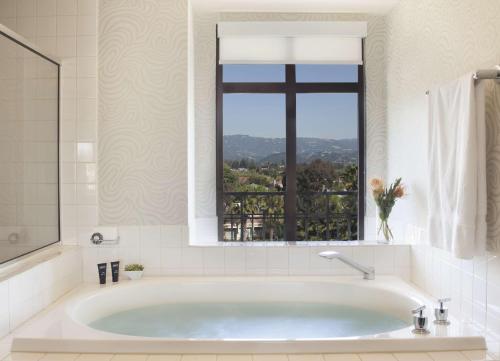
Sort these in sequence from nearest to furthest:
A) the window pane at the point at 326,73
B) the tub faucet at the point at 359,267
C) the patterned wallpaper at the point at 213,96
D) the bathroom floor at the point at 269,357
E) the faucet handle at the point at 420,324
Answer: the bathroom floor at the point at 269,357 → the faucet handle at the point at 420,324 → the tub faucet at the point at 359,267 → the patterned wallpaper at the point at 213,96 → the window pane at the point at 326,73

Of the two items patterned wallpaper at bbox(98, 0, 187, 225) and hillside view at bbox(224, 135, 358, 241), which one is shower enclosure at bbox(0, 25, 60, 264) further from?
hillside view at bbox(224, 135, 358, 241)

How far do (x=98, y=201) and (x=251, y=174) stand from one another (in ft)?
4.54

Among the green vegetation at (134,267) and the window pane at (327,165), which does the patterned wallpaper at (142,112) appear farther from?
the window pane at (327,165)

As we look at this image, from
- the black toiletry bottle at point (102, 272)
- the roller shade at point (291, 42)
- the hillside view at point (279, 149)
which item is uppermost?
the roller shade at point (291, 42)

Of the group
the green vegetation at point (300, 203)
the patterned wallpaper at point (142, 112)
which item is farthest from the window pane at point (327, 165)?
the patterned wallpaper at point (142, 112)

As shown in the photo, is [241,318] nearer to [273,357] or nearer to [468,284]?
[273,357]

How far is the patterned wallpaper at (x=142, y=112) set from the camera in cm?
315

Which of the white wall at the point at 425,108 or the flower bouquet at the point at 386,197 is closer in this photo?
the white wall at the point at 425,108

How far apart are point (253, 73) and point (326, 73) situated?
62cm

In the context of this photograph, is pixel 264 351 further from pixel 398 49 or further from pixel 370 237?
pixel 398 49

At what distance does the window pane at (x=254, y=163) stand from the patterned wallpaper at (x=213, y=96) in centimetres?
16

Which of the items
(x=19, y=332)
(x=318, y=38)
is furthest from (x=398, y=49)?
(x=19, y=332)

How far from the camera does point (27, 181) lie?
8.70ft

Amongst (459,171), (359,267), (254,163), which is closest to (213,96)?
(254,163)
